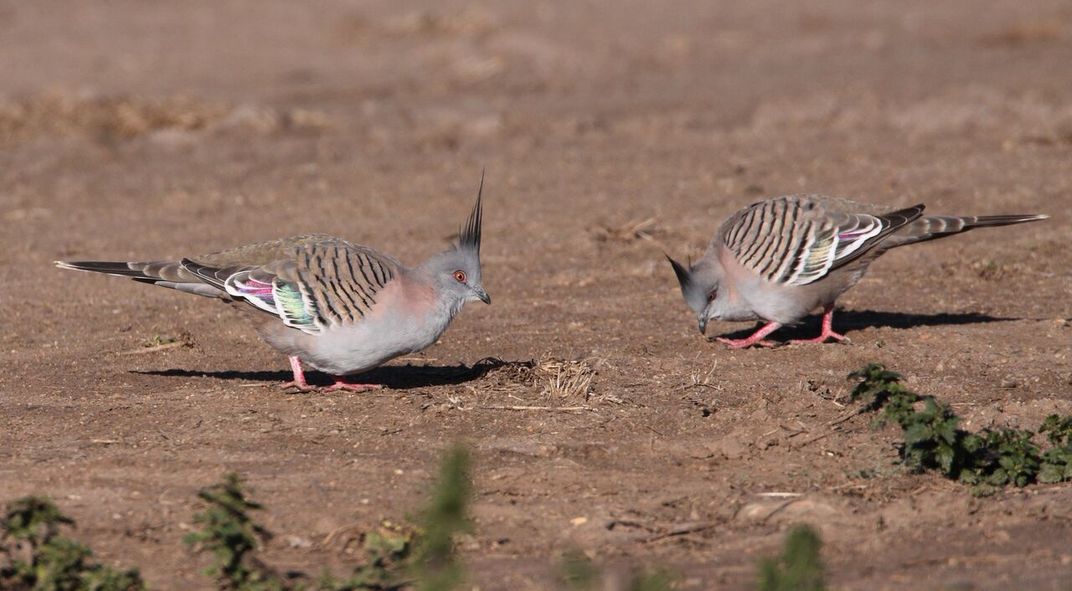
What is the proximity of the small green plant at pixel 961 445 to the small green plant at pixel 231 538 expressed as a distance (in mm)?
2326

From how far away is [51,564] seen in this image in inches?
173

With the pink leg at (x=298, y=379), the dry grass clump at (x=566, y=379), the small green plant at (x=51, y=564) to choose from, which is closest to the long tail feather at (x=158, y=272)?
the pink leg at (x=298, y=379)

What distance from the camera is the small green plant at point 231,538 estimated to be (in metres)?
4.36

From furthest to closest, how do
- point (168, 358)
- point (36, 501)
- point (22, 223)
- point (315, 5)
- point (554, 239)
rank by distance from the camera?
1. point (315, 5)
2. point (22, 223)
3. point (554, 239)
4. point (168, 358)
5. point (36, 501)

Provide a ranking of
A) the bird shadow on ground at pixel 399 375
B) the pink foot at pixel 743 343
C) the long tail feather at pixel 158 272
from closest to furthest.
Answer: the long tail feather at pixel 158 272 → the bird shadow on ground at pixel 399 375 → the pink foot at pixel 743 343

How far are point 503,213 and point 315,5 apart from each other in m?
9.95

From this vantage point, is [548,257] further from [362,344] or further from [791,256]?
[362,344]

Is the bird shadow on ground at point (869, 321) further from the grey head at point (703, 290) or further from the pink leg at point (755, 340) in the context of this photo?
the grey head at point (703, 290)

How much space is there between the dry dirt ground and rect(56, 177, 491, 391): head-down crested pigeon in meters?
0.32

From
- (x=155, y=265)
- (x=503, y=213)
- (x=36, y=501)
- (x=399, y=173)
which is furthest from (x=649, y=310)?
(x=36, y=501)

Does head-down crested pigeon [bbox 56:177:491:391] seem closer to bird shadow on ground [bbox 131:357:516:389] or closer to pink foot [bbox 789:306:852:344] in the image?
bird shadow on ground [bbox 131:357:516:389]

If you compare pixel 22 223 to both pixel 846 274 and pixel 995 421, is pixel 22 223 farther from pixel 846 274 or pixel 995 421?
pixel 995 421

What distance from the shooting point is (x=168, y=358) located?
7398mm

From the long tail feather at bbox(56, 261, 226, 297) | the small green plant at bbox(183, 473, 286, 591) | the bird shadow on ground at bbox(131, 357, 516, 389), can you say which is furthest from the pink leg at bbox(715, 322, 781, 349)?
the small green plant at bbox(183, 473, 286, 591)
